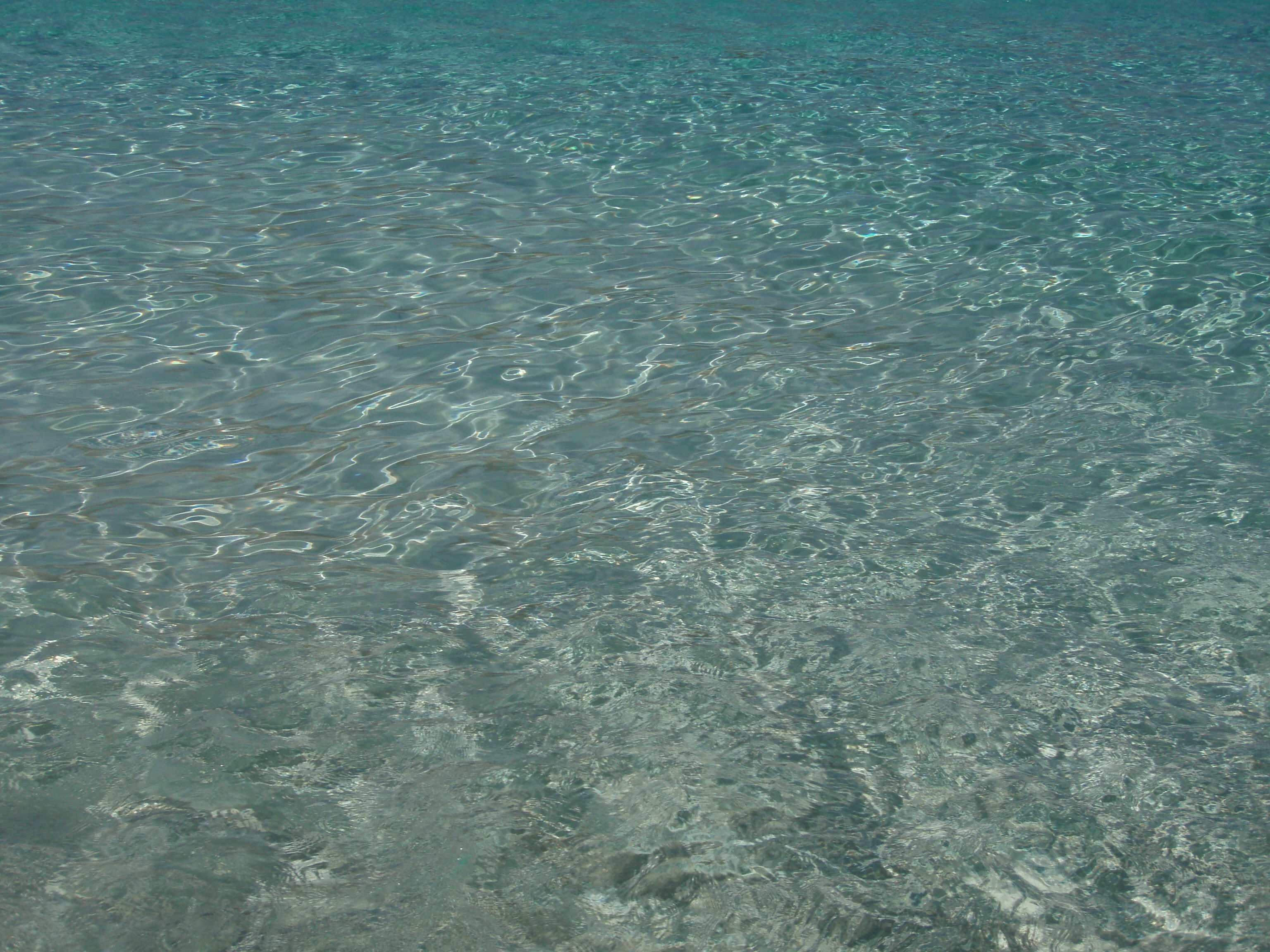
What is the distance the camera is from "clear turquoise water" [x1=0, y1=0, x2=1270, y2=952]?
2096 mm

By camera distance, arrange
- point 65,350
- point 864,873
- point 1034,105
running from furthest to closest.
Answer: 1. point 1034,105
2. point 65,350
3. point 864,873

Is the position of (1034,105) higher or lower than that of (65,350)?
higher

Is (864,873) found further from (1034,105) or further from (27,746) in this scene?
(1034,105)

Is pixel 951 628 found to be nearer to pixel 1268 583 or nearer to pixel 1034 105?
pixel 1268 583

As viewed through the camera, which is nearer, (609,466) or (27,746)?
(27,746)

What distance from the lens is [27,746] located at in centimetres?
241

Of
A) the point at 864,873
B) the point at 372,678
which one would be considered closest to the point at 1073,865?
the point at 864,873

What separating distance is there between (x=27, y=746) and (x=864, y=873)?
1909 mm

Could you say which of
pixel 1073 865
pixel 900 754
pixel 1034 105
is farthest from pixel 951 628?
pixel 1034 105

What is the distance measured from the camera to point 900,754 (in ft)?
8.05

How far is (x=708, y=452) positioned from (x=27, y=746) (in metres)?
2.32

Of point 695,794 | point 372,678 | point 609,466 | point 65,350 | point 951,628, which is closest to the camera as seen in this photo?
point 695,794

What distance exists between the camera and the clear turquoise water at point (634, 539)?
6.88 ft

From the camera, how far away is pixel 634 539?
3340 mm
